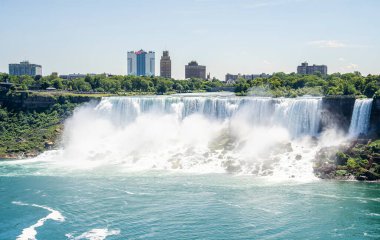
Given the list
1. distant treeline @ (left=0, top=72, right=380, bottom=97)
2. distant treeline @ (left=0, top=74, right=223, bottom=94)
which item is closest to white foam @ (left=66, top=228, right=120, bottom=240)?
distant treeline @ (left=0, top=72, right=380, bottom=97)

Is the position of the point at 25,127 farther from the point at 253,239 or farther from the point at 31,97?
the point at 253,239

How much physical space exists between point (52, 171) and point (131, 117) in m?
17.7

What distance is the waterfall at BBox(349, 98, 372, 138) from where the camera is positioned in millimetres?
49000

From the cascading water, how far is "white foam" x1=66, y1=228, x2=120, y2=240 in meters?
17.6

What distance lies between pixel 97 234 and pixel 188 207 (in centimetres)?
681

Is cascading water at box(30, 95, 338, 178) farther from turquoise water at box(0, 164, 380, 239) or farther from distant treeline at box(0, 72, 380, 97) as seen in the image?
distant treeline at box(0, 72, 380, 97)

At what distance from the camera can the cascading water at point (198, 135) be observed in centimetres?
4812

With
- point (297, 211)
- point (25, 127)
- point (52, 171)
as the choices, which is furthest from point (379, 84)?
point (25, 127)

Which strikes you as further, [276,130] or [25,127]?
[25,127]

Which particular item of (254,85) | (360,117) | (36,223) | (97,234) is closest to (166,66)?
(254,85)

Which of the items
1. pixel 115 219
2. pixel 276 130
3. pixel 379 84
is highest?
pixel 379 84

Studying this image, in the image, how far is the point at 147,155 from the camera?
175ft

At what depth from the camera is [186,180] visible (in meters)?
42.6

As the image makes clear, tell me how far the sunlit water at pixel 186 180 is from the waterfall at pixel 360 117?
130 centimetres
